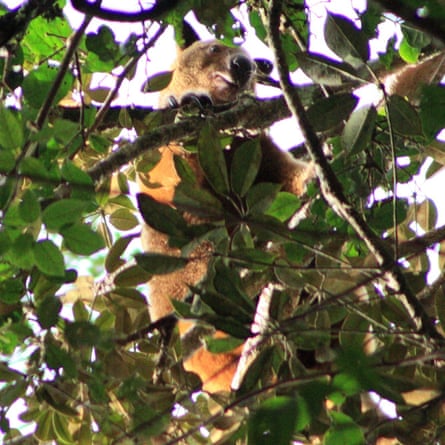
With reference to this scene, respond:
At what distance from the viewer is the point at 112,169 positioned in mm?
2271

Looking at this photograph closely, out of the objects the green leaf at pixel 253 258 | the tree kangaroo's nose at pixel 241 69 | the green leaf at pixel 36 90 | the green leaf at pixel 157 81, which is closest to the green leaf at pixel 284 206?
the green leaf at pixel 253 258

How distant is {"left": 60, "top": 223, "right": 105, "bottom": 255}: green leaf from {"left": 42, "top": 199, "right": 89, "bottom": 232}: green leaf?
0.26 ft

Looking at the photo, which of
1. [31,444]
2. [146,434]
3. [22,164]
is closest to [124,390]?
[146,434]

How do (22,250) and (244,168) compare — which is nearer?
(22,250)

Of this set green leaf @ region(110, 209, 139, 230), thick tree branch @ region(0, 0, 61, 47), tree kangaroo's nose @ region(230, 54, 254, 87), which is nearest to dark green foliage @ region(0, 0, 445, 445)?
thick tree branch @ region(0, 0, 61, 47)

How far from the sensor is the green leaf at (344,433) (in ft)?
4.74

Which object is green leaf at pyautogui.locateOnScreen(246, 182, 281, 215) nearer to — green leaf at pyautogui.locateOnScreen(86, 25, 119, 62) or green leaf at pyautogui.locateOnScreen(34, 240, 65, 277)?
green leaf at pyautogui.locateOnScreen(34, 240, 65, 277)

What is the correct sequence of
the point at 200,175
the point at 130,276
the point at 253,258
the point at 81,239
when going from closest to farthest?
the point at 81,239 → the point at 253,258 → the point at 130,276 → the point at 200,175

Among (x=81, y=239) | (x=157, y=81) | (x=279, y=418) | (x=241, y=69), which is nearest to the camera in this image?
(x=279, y=418)

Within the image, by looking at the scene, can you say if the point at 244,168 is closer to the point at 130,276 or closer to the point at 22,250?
the point at 22,250

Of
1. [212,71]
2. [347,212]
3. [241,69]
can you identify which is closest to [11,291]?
[347,212]

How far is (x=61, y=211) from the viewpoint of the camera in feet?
5.16

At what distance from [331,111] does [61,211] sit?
2.08 feet

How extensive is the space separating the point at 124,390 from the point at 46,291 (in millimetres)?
537
